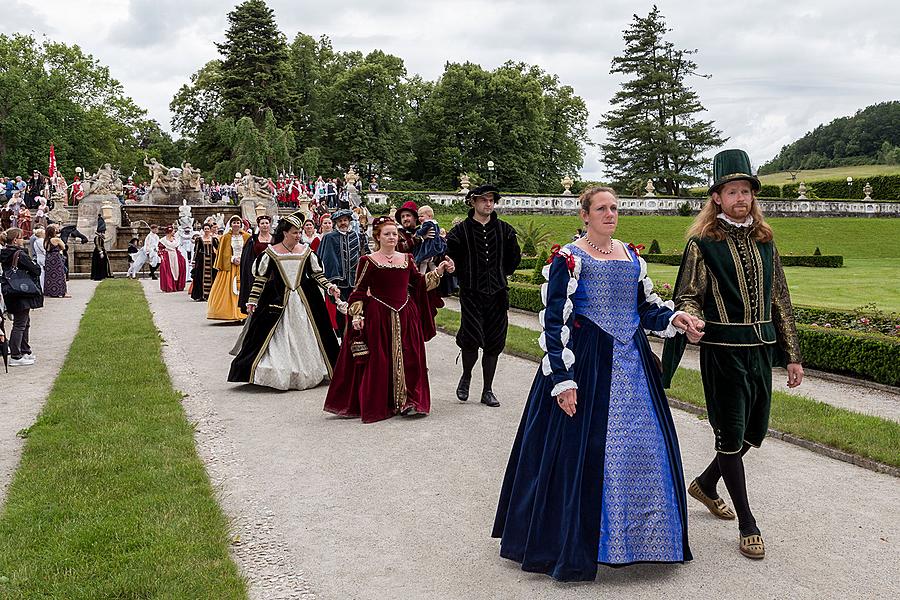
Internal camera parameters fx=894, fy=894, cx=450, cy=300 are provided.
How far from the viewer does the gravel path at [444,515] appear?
164 inches

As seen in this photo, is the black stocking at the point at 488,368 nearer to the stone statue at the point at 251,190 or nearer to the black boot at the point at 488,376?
the black boot at the point at 488,376

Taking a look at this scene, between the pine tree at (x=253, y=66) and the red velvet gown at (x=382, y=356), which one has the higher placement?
the pine tree at (x=253, y=66)

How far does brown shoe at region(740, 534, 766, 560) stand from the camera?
14.6 feet

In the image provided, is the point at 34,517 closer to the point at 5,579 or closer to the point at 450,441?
the point at 5,579

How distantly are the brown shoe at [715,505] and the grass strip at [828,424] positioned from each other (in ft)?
5.87

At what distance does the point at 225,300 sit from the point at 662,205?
39.7 m

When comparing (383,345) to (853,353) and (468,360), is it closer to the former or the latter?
(468,360)

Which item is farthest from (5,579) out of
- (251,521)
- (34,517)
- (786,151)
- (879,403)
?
(786,151)

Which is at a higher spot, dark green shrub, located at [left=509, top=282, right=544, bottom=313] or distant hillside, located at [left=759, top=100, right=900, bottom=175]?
distant hillside, located at [left=759, top=100, right=900, bottom=175]

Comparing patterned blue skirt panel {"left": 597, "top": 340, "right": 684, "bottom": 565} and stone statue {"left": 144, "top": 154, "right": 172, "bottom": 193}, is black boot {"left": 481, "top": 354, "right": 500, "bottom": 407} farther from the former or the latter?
stone statue {"left": 144, "top": 154, "right": 172, "bottom": 193}

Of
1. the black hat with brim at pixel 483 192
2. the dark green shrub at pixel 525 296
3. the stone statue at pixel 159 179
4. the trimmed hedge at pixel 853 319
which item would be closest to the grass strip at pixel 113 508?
the black hat with brim at pixel 483 192

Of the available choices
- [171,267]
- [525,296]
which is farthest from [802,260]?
[171,267]

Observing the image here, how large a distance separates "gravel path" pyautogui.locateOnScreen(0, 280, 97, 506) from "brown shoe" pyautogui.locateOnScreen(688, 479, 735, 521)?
4.24m

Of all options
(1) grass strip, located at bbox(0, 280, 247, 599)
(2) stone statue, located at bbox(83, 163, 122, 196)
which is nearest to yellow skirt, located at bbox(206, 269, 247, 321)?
(1) grass strip, located at bbox(0, 280, 247, 599)
